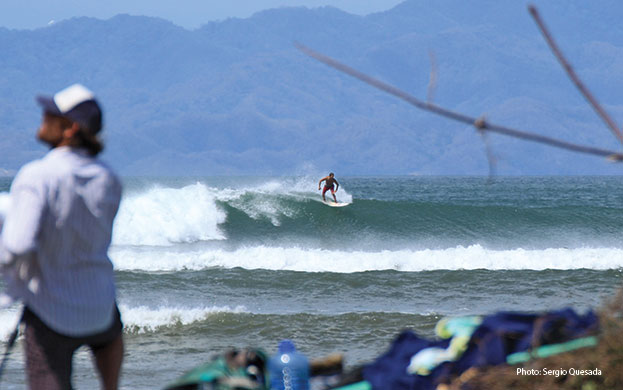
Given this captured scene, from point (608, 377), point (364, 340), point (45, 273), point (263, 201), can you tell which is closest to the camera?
point (608, 377)

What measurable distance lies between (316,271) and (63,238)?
13424 millimetres

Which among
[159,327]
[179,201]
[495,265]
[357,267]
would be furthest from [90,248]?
[179,201]

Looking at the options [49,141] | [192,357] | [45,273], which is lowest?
[192,357]

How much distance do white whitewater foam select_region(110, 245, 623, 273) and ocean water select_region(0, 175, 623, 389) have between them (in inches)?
1.8

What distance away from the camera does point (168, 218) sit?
Answer: 76.9 feet

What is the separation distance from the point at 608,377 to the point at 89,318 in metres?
1.61

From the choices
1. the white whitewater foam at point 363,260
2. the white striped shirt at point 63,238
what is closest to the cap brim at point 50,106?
the white striped shirt at point 63,238

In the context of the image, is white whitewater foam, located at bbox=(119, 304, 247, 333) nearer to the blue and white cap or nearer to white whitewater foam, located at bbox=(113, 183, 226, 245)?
the blue and white cap

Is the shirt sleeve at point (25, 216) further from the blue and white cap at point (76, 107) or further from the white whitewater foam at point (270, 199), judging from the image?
the white whitewater foam at point (270, 199)

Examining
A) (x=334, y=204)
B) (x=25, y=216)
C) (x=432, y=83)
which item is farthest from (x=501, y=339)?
(x=334, y=204)

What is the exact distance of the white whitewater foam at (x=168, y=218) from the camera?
74.3ft

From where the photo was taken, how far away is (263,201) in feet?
89.4

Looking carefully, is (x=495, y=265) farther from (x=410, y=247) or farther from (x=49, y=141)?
(x=49, y=141)

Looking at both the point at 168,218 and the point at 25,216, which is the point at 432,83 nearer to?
the point at 25,216
